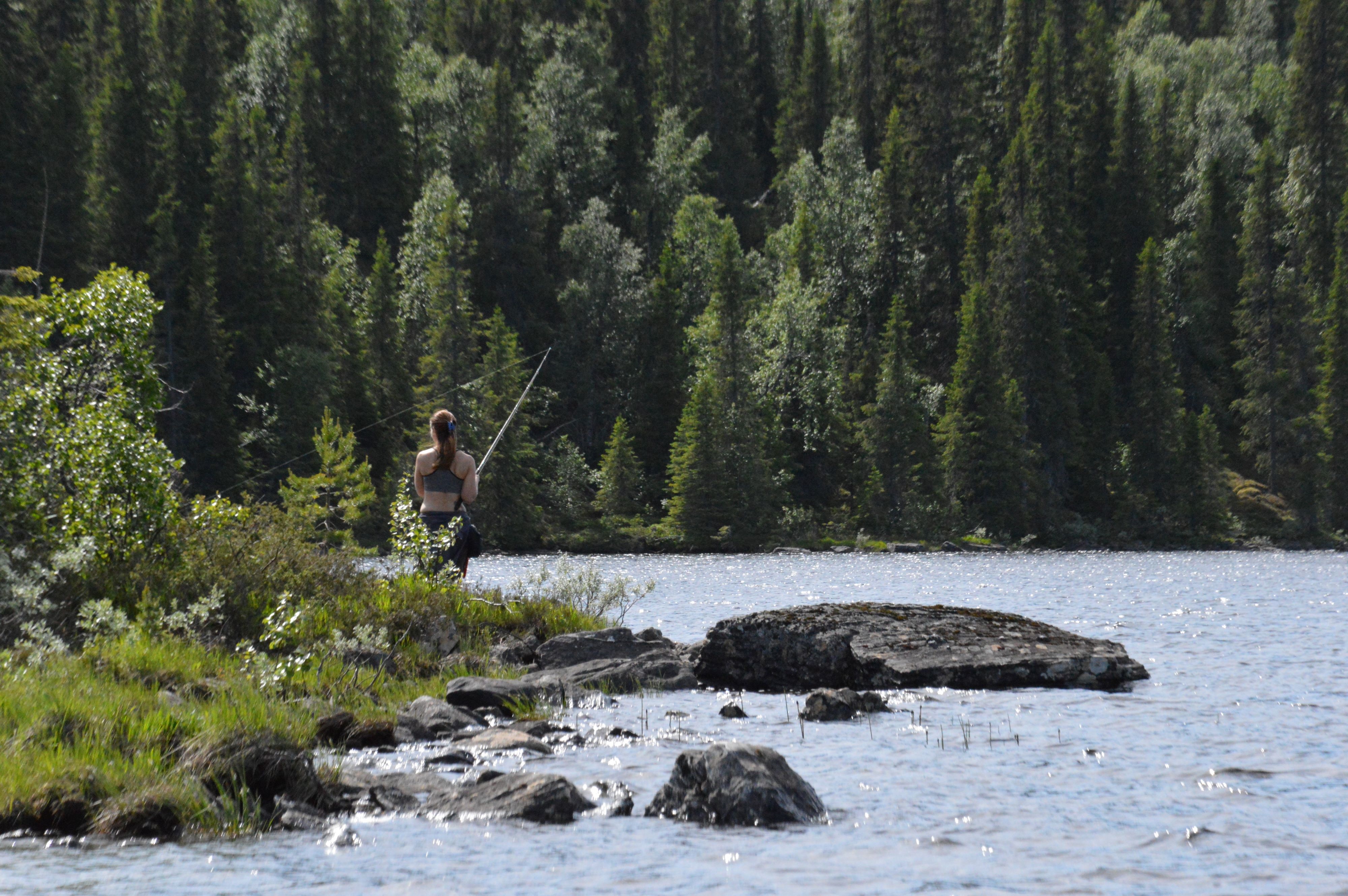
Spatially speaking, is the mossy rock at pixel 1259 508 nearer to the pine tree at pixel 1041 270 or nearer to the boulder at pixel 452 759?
the pine tree at pixel 1041 270

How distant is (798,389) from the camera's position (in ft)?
220

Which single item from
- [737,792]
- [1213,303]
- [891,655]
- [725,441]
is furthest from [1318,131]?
[737,792]

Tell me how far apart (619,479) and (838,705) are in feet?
165

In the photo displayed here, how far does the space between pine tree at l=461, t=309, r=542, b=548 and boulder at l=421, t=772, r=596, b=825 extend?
157 feet

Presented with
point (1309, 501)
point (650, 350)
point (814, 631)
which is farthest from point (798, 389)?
point (814, 631)

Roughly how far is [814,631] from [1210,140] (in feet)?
246

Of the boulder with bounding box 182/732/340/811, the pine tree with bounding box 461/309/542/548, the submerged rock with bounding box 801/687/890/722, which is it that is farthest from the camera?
the pine tree with bounding box 461/309/542/548

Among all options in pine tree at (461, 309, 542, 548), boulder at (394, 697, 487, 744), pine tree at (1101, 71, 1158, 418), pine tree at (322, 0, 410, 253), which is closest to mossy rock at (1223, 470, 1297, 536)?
pine tree at (1101, 71, 1158, 418)

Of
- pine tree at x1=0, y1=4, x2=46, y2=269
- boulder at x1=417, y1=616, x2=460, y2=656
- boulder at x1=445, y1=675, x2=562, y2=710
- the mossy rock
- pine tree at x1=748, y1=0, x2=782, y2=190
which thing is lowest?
boulder at x1=445, y1=675, x2=562, y2=710

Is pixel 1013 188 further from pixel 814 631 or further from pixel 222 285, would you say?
pixel 814 631

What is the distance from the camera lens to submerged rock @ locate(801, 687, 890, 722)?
11.0 m

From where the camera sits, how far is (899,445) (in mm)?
63594

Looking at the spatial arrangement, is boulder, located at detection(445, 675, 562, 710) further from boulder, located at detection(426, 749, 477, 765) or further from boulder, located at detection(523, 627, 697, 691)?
boulder, located at detection(426, 749, 477, 765)

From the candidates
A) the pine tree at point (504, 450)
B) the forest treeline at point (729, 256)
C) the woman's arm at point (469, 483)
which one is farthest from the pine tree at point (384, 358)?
the woman's arm at point (469, 483)
